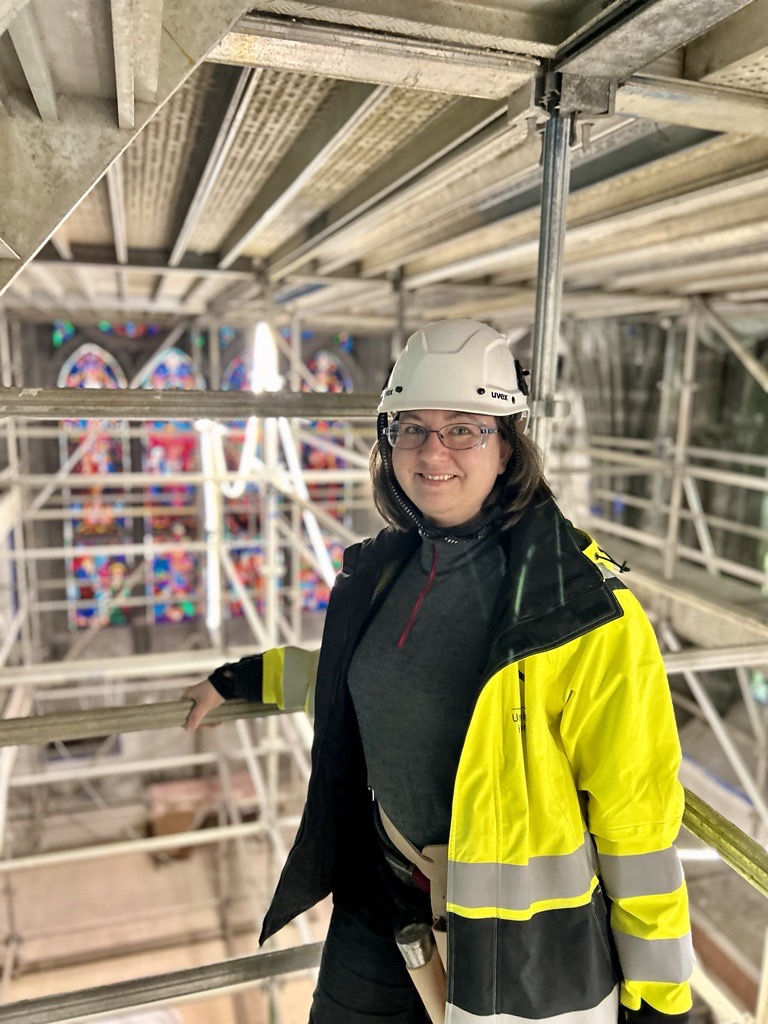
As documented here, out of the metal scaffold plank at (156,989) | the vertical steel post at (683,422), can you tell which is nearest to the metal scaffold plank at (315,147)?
the metal scaffold plank at (156,989)

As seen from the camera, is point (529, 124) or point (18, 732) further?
point (529, 124)

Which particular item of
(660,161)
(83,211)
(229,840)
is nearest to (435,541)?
(660,161)

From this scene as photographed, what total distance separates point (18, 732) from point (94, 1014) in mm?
538

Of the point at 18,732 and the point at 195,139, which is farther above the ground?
the point at 195,139

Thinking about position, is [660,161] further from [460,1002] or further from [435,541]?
[460,1002]

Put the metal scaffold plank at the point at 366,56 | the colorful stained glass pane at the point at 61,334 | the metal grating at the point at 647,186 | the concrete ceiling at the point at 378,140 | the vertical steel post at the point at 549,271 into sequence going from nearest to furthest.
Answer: the concrete ceiling at the point at 378,140 < the metal scaffold plank at the point at 366,56 < the vertical steel post at the point at 549,271 < the metal grating at the point at 647,186 < the colorful stained glass pane at the point at 61,334

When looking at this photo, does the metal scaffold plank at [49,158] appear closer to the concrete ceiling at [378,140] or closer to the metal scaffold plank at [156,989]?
the concrete ceiling at [378,140]

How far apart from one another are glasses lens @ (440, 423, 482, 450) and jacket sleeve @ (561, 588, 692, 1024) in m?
0.35

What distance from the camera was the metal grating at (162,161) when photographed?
1842mm

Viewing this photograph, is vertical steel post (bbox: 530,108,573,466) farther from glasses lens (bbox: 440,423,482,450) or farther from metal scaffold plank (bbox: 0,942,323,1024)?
metal scaffold plank (bbox: 0,942,323,1024)

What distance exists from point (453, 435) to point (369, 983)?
3.26ft

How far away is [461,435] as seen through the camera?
1.22 metres

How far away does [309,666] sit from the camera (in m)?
A: 1.47

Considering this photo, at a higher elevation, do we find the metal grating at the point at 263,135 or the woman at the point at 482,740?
the metal grating at the point at 263,135
